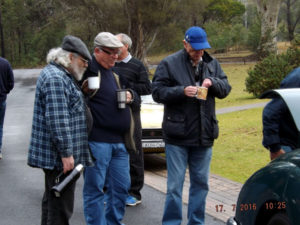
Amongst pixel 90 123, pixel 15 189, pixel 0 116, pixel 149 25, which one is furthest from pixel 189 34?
pixel 149 25

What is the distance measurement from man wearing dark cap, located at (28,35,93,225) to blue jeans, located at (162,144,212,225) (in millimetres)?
957

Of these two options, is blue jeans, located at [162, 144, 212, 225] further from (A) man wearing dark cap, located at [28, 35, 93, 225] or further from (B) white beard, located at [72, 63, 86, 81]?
(B) white beard, located at [72, 63, 86, 81]

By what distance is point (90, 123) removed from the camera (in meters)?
4.37

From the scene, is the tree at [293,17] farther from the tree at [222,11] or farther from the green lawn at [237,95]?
the green lawn at [237,95]

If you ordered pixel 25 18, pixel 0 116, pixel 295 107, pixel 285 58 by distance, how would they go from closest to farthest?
pixel 295 107
pixel 0 116
pixel 285 58
pixel 25 18

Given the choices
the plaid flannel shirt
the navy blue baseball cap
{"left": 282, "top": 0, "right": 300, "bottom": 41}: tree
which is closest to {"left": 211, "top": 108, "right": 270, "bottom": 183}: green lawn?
the navy blue baseball cap

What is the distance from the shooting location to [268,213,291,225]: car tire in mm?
3270

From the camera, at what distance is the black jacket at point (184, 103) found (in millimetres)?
4875

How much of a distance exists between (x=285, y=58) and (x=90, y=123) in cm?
1651

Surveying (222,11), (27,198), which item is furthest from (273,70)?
(222,11)

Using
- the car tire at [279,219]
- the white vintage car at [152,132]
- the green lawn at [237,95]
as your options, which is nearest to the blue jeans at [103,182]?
the car tire at [279,219]

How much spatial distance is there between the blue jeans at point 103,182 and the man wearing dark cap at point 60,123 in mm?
351

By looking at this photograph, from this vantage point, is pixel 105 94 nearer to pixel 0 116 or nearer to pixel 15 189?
pixel 15 189

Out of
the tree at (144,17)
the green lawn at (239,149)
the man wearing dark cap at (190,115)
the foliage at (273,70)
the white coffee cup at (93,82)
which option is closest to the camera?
the white coffee cup at (93,82)
